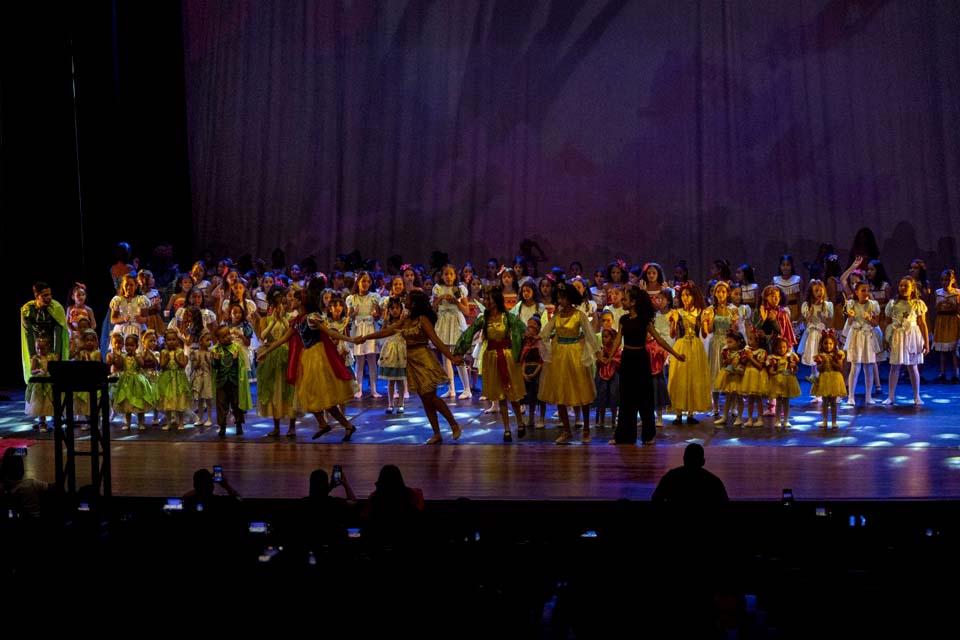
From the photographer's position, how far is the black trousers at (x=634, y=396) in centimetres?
983

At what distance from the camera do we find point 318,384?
1020 cm

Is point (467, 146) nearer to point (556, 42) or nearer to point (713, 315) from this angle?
point (556, 42)

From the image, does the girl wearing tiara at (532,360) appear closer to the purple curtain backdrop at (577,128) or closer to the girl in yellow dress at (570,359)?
the girl in yellow dress at (570,359)

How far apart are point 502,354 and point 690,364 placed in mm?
1736

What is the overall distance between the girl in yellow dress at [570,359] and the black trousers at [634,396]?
299mm

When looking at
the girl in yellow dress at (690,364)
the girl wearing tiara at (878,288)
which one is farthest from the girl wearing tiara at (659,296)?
the girl wearing tiara at (878,288)

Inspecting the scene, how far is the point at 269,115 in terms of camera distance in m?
18.0

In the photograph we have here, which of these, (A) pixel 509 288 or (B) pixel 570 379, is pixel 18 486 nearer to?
(B) pixel 570 379

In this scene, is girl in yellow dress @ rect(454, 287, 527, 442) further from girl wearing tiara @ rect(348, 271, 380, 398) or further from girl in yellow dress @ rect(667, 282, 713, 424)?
girl wearing tiara @ rect(348, 271, 380, 398)

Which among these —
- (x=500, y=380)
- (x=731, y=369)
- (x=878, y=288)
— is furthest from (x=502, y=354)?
(x=878, y=288)

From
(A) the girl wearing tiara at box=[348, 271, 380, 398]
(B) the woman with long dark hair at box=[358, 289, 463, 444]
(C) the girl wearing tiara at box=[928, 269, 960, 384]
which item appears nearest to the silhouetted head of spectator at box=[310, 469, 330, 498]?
(B) the woman with long dark hair at box=[358, 289, 463, 444]

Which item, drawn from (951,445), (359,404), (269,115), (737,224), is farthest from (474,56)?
(951,445)

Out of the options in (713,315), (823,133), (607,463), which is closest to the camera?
(607,463)

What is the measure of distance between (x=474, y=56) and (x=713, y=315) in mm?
7740
